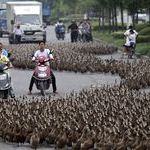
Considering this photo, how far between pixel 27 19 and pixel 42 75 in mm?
31395

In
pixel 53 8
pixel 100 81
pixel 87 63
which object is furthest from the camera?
pixel 53 8

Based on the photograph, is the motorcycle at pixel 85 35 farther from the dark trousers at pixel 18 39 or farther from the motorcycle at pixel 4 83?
the motorcycle at pixel 4 83

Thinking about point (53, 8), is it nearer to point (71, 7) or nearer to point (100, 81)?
point (71, 7)

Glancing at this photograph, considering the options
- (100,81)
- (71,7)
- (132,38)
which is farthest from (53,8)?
(100,81)

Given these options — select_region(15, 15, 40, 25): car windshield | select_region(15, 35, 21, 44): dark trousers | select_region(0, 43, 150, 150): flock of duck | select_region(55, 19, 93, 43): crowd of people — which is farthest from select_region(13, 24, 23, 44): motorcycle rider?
select_region(0, 43, 150, 150): flock of duck

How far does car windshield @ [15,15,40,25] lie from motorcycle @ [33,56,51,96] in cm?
3068

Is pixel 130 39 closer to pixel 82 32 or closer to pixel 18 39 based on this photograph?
pixel 82 32

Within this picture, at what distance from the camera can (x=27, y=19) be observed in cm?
5041

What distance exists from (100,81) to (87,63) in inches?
164

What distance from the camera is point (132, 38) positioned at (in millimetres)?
33406

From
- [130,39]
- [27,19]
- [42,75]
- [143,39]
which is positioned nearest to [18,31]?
[27,19]

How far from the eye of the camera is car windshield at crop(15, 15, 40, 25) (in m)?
50.1

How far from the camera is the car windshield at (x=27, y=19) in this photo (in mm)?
50103

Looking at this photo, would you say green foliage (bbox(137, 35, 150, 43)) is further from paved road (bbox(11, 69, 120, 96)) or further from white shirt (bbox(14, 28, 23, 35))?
paved road (bbox(11, 69, 120, 96))
